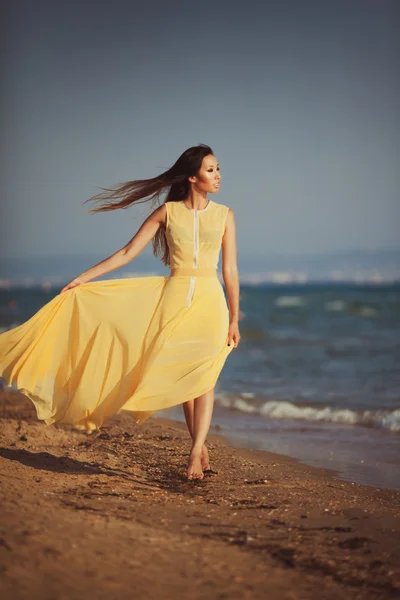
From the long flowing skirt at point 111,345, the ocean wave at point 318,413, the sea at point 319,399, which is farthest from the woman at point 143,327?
the ocean wave at point 318,413

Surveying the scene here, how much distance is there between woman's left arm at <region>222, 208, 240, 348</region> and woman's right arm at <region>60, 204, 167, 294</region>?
1.27 feet

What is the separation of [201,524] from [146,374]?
108 cm

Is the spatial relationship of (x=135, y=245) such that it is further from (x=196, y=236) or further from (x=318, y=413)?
(x=318, y=413)

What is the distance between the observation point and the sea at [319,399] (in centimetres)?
607

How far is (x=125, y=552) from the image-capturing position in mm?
2836

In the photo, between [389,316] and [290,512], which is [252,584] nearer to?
[290,512]

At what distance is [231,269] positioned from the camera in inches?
178

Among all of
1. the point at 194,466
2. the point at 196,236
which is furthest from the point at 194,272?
the point at 194,466

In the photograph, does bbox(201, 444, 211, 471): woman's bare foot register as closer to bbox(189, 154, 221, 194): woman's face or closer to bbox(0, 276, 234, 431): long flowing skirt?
bbox(0, 276, 234, 431): long flowing skirt

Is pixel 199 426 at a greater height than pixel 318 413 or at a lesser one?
greater

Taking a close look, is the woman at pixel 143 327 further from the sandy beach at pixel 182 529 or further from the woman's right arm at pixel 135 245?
the sandy beach at pixel 182 529

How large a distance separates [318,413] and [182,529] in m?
4.99

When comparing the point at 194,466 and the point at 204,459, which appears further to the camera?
the point at 204,459

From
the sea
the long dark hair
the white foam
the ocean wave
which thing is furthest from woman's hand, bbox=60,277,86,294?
the white foam
